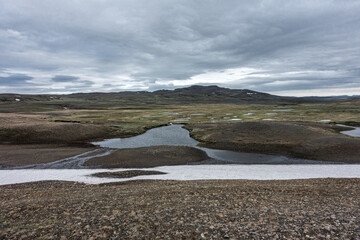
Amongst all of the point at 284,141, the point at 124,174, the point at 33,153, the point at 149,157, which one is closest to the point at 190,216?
the point at 124,174

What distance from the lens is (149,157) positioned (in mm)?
42188

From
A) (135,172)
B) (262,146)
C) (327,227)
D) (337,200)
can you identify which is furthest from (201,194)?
(262,146)

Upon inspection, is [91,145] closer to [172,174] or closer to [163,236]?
[172,174]

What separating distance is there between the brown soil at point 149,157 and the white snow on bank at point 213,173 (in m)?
3.24

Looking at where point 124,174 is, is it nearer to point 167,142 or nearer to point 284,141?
point 167,142

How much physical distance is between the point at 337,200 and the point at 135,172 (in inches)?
1034

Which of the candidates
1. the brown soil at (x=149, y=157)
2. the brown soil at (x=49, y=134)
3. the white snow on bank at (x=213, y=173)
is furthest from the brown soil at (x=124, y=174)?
the brown soil at (x=49, y=134)

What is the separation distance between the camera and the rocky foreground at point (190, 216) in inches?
419

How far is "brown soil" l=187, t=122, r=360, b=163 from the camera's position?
42.1 meters

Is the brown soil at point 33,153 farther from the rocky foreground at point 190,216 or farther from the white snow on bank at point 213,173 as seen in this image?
the rocky foreground at point 190,216

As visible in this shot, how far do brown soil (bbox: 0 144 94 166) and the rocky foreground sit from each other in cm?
2504

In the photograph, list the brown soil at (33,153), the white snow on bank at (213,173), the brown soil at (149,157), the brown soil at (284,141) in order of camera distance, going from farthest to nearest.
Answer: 1. the brown soil at (284,141)
2. the brown soil at (33,153)
3. the brown soil at (149,157)
4. the white snow on bank at (213,173)

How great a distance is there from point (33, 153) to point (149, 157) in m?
26.7

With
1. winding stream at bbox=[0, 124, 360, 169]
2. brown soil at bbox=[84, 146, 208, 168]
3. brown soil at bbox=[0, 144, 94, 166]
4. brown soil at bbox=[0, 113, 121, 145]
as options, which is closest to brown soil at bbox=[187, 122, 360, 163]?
winding stream at bbox=[0, 124, 360, 169]
